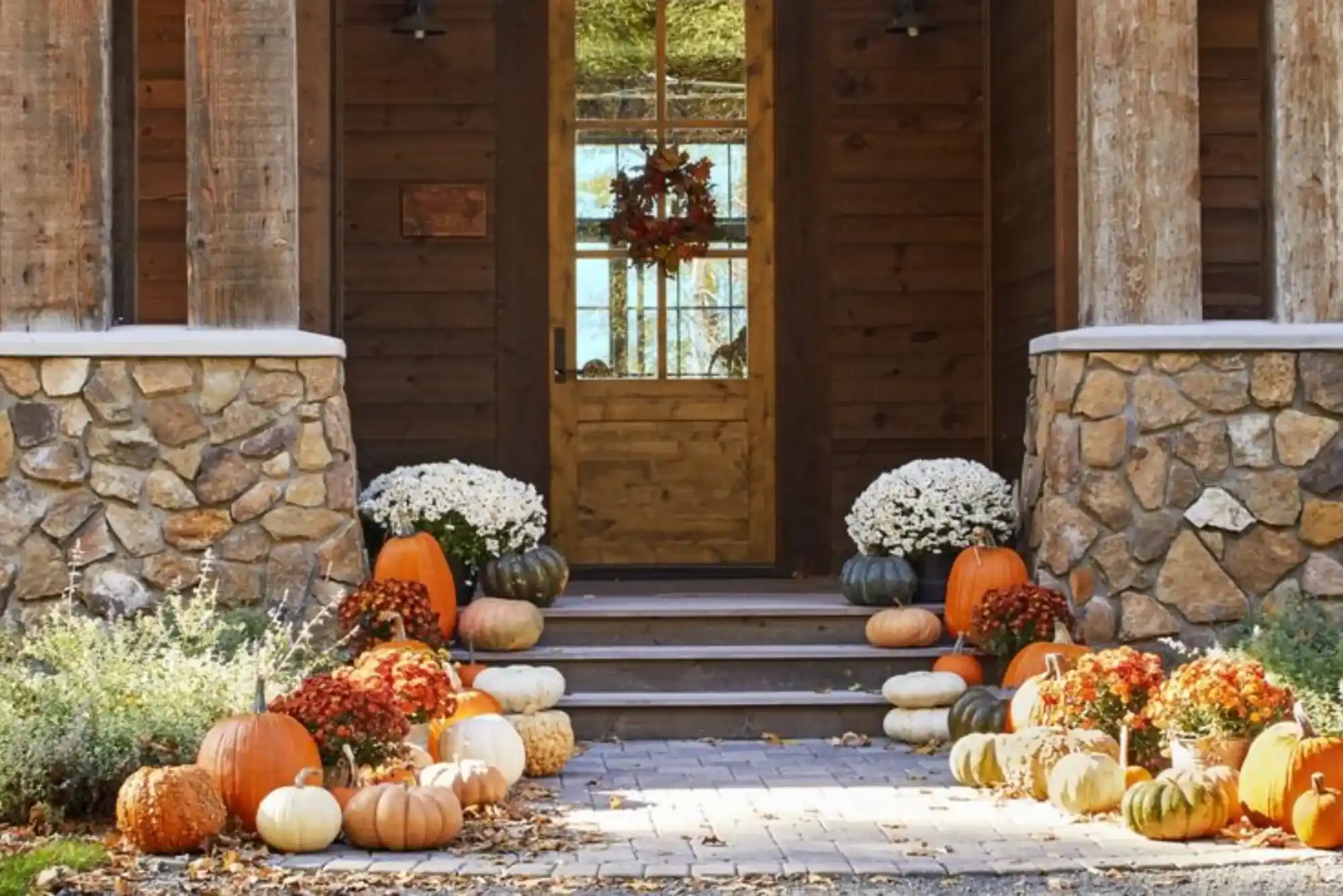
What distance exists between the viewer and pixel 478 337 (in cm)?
944

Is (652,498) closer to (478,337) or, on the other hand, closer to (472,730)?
(478,337)

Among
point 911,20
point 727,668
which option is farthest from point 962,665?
point 911,20

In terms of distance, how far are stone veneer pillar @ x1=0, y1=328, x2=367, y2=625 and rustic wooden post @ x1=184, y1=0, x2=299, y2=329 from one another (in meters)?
0.16

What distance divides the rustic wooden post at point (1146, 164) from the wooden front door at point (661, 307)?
2.48 meters

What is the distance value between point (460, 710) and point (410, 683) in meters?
0.51

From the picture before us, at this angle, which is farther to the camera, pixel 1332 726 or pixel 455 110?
pixel 455 110

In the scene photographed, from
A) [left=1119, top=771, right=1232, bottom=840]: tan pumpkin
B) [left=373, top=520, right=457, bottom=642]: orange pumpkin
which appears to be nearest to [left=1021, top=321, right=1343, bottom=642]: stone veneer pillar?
[left=1119, top=771, right=1232, bottom=840]: tan pumpkin

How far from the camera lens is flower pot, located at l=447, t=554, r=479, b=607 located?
782 cm

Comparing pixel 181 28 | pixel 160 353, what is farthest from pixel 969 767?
pixel 181 28

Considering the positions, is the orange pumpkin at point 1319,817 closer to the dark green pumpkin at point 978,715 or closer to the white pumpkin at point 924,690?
the dark green pumpkin at point 978,715

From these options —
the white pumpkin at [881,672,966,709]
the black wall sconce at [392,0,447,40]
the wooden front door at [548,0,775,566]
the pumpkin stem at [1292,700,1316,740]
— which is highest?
the black wall sconce at [392,0,447,40]

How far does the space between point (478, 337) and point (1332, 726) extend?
4.68m

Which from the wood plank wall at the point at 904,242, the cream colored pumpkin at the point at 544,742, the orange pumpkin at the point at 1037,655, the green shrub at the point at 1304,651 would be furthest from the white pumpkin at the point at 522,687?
the wood plank wall at the point at 904,242

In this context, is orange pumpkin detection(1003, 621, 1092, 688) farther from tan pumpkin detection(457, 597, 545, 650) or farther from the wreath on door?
the wreath on door
